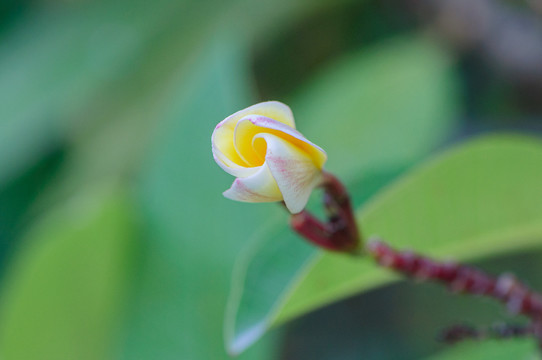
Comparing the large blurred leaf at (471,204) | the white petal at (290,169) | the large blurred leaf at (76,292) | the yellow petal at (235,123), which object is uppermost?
the yellow petal at (235,123)

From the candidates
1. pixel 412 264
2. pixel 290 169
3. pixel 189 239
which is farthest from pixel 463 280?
pixel 189 239

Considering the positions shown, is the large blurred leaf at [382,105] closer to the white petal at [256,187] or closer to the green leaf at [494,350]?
the green leaf at [494,350]

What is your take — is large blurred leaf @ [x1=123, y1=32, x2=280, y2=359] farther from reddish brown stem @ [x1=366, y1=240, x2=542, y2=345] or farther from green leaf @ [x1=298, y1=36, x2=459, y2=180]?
reddish brown stem @ [x1=366, y1=240, x2=542, y2=345]

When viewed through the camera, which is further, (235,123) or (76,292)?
(76,292)

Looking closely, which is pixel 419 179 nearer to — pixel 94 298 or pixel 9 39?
pixel 94 298

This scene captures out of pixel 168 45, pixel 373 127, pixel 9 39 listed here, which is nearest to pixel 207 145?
pixel 373 127

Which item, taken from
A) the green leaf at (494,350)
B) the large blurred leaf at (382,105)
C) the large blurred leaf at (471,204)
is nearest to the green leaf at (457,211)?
the large blurred leaf at (471,204)

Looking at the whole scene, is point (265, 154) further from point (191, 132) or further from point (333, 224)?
point (191, 132)
